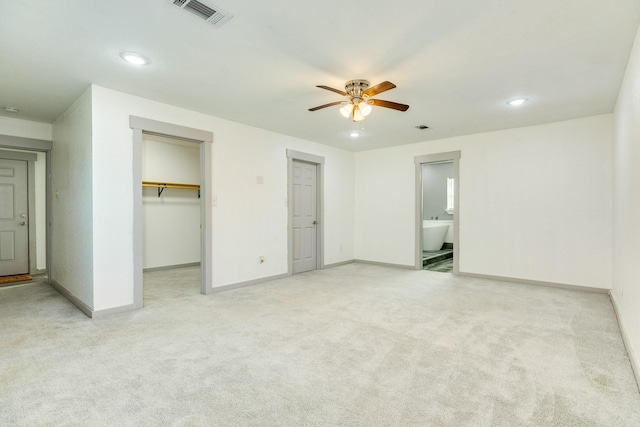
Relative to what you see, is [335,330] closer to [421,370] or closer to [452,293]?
[421,370]

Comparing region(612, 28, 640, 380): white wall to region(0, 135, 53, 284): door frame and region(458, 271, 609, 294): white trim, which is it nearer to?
region(458, 271, 609, 294): white trim

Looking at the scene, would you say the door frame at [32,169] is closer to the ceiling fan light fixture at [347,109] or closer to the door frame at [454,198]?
the ceiling fan light fixture at [347,109]

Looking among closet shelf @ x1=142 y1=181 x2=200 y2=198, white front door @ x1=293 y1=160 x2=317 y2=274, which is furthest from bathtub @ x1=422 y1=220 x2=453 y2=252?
closet shelf @ x1=142 y1=181 x2=200 y2=198

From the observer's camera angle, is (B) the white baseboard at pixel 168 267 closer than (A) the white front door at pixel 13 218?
No

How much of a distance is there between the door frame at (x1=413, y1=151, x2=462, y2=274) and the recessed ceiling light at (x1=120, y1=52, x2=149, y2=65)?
15.2 feet

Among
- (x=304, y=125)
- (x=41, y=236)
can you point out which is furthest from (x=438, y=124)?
(x=41, y=236)

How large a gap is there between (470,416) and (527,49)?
269cm

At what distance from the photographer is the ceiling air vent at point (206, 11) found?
6.50 ft

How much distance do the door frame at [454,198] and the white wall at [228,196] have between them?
4.77ft

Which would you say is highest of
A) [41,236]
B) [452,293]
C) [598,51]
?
[598,51]

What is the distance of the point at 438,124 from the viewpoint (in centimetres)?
471

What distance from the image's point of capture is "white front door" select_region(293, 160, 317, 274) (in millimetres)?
5695

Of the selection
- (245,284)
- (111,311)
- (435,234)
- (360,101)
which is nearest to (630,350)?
(360,101)

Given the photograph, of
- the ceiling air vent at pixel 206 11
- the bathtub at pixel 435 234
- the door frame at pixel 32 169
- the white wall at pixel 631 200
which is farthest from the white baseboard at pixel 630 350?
the door frame at pixel 32 169
